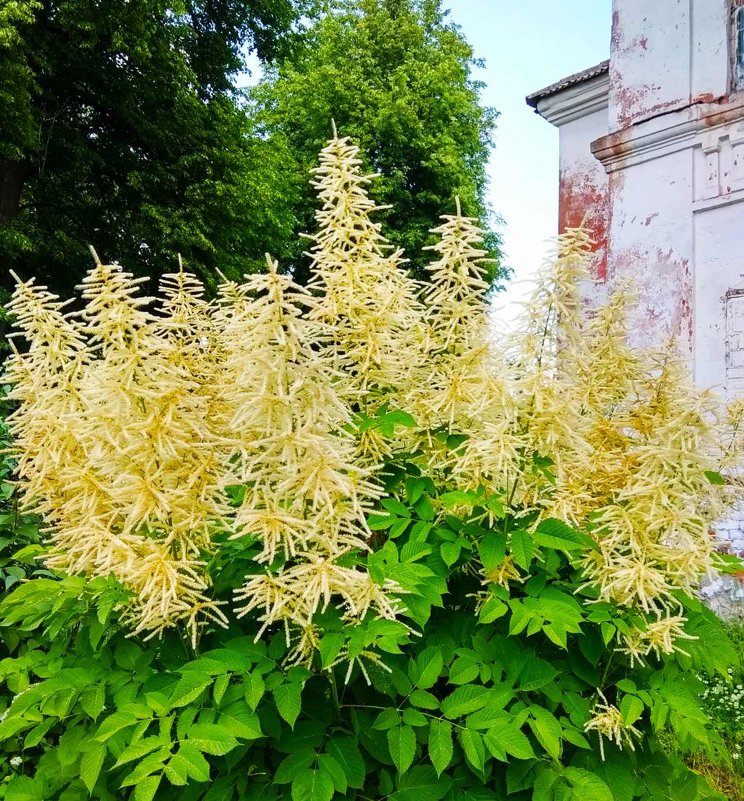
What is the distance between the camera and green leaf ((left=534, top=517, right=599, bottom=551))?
199cm

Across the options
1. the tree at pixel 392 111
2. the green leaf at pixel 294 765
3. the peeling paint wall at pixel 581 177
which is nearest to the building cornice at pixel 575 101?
the peeling paint wall at pixel 581 177

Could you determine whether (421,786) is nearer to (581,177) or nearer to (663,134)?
(663,134)

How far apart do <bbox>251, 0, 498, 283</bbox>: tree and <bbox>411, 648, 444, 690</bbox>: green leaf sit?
16541 millimetres

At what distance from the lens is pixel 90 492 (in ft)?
6.46

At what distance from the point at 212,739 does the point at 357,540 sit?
568mm

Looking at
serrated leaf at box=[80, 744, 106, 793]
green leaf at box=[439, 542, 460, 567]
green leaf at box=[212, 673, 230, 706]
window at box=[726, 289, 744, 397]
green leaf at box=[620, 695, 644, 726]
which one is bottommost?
serrated leaf at box=[80, 744, 106, 793]

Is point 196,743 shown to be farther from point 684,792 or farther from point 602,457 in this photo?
point 684,792

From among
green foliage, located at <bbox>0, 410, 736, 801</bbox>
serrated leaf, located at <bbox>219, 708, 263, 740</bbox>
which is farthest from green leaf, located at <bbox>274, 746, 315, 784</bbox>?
serrated leaf, located at <bbox>219, 708, 263, 740</bbox>

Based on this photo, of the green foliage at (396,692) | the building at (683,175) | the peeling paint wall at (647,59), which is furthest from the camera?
the peeling paint wall at (647,59)

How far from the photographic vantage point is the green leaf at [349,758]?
73.0 inches

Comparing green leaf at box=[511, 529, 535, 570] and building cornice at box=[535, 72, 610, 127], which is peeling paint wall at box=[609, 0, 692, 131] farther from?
green leaf at box=[511, 529, 535, 570]

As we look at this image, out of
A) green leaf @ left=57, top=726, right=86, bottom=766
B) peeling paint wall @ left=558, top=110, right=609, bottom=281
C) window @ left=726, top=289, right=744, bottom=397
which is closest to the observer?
green leaf @ left=57, top=726, right=86, bottom=766

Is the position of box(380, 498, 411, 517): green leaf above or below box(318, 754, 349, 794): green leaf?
above

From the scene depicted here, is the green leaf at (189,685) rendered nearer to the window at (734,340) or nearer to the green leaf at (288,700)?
the green leaf at (288,700)
